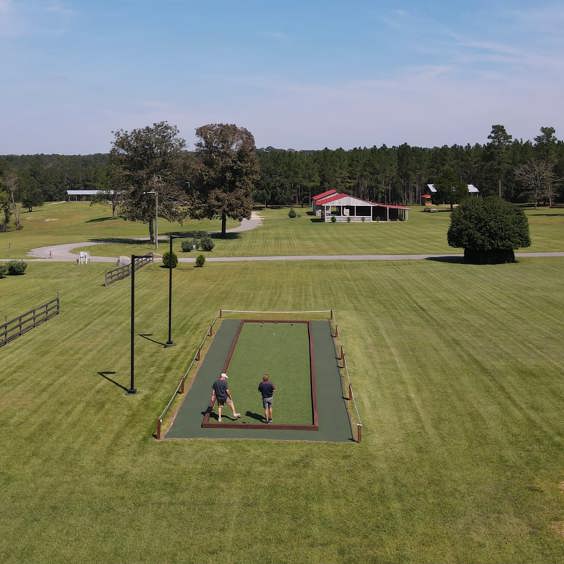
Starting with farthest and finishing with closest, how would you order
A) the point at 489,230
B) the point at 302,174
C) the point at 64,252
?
the point at 302,174
the point at 64,252
the point at 489,230

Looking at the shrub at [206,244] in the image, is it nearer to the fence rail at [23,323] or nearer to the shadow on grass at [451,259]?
the shadow on grass at [451,259]

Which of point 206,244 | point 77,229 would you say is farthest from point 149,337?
point 77,229

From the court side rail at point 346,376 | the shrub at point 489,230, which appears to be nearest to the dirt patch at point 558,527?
the court side rail at point 346,376

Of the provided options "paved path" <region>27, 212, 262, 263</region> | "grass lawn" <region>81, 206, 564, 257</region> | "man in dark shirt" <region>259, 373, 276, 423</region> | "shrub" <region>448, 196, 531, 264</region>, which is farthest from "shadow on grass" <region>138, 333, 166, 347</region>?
"shrub" <region>448, 196, 531, 264</region>

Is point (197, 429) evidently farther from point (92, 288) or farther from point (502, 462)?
point (92, 288)

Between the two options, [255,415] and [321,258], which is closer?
[255,415]

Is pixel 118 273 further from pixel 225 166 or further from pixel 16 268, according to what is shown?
pixel 225 166
